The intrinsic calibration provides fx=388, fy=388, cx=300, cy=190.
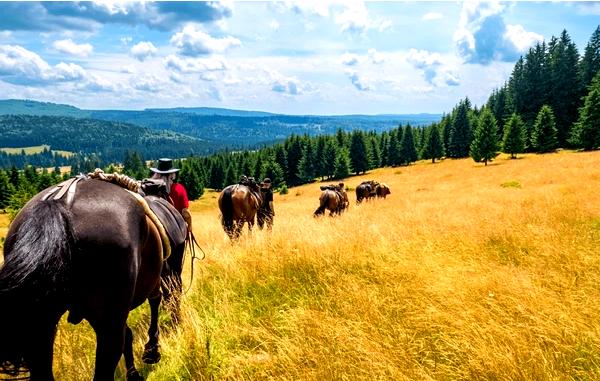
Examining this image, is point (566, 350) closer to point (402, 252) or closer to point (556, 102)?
point (402, 252)

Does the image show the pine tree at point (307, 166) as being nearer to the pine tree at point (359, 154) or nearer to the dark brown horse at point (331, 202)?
the pine tree at point (359, 154)

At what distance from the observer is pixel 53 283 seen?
268 centimetres

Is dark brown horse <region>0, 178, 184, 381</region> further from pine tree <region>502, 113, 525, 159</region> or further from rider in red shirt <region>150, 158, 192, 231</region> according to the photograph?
pine tree <region>502, 113, 525, 159</region>

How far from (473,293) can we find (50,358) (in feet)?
13.1

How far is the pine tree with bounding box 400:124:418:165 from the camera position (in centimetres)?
9544

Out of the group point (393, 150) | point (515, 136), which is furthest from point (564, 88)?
point (393, 150)

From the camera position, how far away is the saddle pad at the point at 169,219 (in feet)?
16.0

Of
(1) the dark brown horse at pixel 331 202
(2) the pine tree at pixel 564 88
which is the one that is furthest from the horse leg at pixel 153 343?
(2) the pine tree at pixel 564 88

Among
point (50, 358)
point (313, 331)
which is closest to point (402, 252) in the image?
point (313, 331)

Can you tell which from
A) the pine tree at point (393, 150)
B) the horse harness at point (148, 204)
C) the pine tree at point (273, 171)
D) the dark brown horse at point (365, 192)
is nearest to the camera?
the horse harness at point (148, 204)

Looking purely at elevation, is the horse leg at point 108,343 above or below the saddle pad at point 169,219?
below

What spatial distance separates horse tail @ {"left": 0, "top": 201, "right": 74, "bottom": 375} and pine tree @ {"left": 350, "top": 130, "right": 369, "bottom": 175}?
302 feet

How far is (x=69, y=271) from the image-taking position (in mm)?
2789

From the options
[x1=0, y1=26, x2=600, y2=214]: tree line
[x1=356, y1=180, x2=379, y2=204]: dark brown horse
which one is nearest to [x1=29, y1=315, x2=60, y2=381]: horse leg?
[x1=356, y1=180, x2=379, y2=204]: dark brown horse
